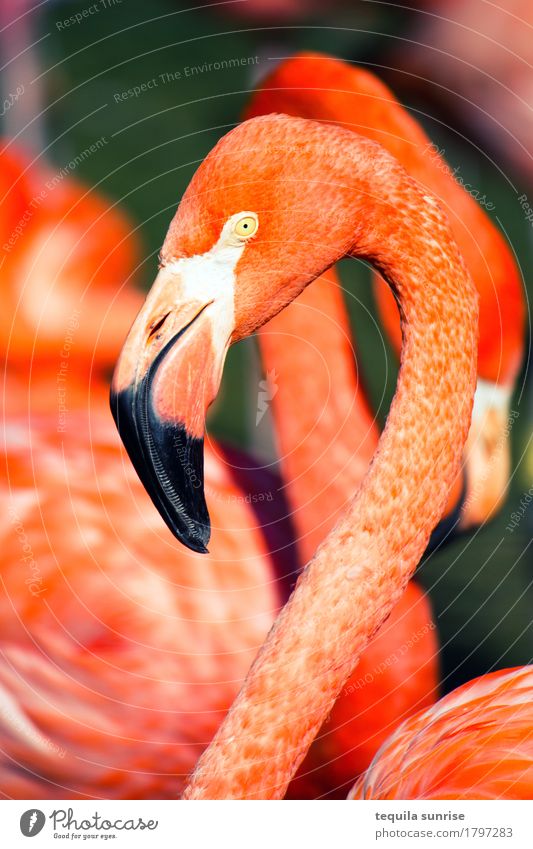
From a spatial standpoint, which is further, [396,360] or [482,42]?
[396,360]

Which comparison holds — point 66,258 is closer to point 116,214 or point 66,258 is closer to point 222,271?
point 116,214

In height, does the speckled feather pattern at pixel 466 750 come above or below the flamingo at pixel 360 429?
below

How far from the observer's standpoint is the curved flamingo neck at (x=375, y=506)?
963 mm

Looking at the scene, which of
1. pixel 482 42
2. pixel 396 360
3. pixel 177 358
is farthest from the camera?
pixel 396 360

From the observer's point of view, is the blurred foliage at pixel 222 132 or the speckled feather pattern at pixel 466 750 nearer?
the speckled feather pattern at pixel 466 750

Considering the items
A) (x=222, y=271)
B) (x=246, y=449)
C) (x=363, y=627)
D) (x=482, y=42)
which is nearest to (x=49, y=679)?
(x=246, y=449)

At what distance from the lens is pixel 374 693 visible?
1415 millimetres

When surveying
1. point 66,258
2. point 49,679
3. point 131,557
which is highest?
point 66,258

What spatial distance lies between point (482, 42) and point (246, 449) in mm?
777

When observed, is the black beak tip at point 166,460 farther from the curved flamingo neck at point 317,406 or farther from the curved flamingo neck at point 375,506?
the curved flamingo neck at point 317,406

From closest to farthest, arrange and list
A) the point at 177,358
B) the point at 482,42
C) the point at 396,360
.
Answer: the point at 177,358
the point at 482,42
the point at 396,360

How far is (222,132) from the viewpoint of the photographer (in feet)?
4.52

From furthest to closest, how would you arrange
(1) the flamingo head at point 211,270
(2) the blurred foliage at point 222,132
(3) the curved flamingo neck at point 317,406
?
1. (3) the curved flamingo neck at point 317,406
2. (2) the blurred foliage at point 222,132
3. (1) the flamingo head at point 211,270
